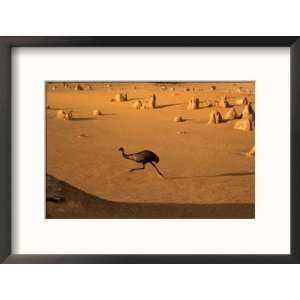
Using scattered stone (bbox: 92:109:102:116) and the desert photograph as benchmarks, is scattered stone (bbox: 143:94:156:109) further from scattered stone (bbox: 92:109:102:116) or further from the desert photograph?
scattered stone (bbox: 92:109:102:116)

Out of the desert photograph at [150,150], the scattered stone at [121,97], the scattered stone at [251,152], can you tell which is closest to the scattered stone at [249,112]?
the desert photograph at [150,150]

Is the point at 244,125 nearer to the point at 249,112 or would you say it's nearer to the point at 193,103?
the point at 249,112

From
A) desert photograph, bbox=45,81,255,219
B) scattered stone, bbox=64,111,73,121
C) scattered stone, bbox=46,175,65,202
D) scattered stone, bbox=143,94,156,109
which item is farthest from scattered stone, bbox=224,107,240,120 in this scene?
scattered stone, bbox=46,175,65,202

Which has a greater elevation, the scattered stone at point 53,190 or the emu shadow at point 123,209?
the scattered stone at point 53,190

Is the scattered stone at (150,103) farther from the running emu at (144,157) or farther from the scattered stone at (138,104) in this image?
the running emu at (144,157)
